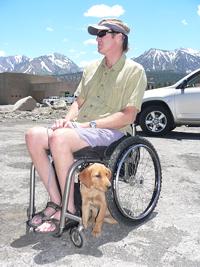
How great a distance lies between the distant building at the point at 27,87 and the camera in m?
81.4

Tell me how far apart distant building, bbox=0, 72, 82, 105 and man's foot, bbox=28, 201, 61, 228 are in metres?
79.6

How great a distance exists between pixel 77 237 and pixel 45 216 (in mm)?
353

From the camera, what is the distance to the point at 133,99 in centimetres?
388

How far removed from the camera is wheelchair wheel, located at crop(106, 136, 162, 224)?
3658 mm

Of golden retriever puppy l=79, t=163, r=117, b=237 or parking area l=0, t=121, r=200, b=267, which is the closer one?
parking area l=0, t=121, r=200, b=267

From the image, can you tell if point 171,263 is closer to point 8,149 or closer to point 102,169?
point 102,169

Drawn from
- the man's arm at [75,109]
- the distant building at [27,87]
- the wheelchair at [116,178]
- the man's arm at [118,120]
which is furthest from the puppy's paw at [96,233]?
the distant building at [27,87]

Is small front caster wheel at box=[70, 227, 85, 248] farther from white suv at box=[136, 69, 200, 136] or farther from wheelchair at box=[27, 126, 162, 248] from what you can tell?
white suv at box=[136, 69, 200, 136]

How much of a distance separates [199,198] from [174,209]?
0.57 m

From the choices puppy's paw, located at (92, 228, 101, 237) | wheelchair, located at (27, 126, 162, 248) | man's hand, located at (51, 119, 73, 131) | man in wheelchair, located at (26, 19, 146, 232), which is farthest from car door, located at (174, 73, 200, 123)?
puppy's paw, located at (92, 228, 101, 237)

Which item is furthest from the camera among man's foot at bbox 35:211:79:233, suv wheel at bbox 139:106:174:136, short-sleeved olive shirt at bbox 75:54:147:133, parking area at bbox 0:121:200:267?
suv wheel at bbox 139:106:174:136

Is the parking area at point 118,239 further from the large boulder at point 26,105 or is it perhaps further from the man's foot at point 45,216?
the large boulder at point 26,105

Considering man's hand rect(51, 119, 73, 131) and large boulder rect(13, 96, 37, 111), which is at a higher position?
large boulder rect(13, 96, 37, 111)

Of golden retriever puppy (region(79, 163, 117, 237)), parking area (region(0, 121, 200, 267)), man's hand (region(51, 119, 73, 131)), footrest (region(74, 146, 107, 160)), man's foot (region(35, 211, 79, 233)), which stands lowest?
parking area (region(0, 121, 200, 267))
